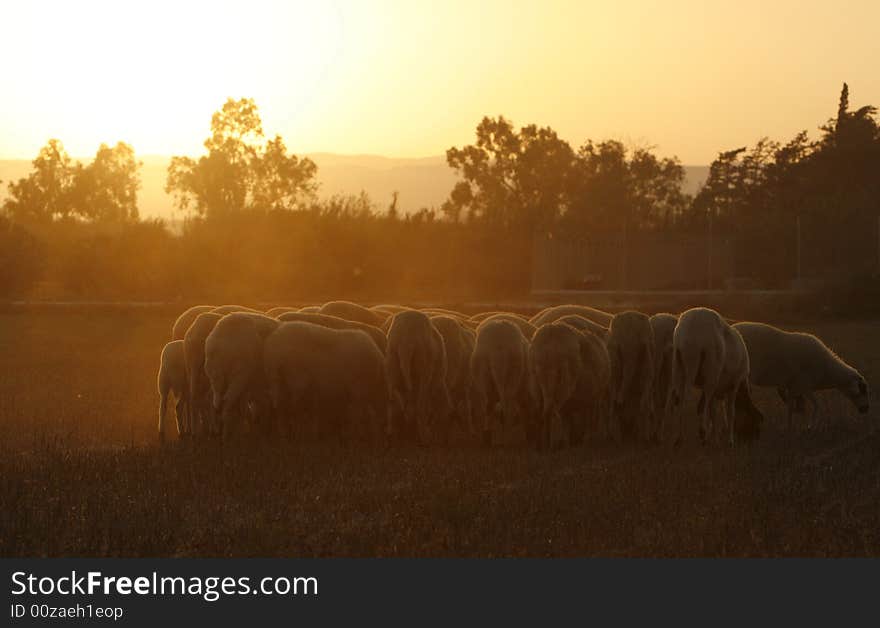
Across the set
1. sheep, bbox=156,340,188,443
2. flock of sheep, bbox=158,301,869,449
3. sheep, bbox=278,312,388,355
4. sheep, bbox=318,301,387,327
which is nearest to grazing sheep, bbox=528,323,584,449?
flock of sheep, bbox=158,301,869,449

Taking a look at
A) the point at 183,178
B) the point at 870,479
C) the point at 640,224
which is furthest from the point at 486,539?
the point at 183,178

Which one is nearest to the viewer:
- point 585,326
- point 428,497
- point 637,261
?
point 428,497

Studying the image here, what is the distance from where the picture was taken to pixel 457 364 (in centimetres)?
1425

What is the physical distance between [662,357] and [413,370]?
2.81m

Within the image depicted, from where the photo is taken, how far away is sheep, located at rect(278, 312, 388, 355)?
46.6ft

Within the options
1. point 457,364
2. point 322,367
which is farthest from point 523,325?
point 322,367

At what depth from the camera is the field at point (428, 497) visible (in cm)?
863

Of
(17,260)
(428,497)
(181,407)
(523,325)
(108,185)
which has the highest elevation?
(108,185)

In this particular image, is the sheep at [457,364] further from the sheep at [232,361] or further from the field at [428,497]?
the sheep at [232,361]

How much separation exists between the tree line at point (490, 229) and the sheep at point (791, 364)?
2383cm

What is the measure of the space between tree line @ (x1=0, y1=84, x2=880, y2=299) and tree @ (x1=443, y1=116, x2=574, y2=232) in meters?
0.09

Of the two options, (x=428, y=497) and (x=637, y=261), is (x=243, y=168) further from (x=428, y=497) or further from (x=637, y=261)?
(x=428, y=497)

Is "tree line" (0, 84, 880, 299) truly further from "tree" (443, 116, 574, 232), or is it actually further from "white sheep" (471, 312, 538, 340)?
"white sheep" (471, 312, 538, 340)

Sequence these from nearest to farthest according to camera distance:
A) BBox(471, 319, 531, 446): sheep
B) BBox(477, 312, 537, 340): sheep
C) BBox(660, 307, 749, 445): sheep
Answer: BBox(660, 307, 749, 445): sheep
BBox(471, 319, 531, 446): sheep
BBox(477, 312, 537, 340): sheep
